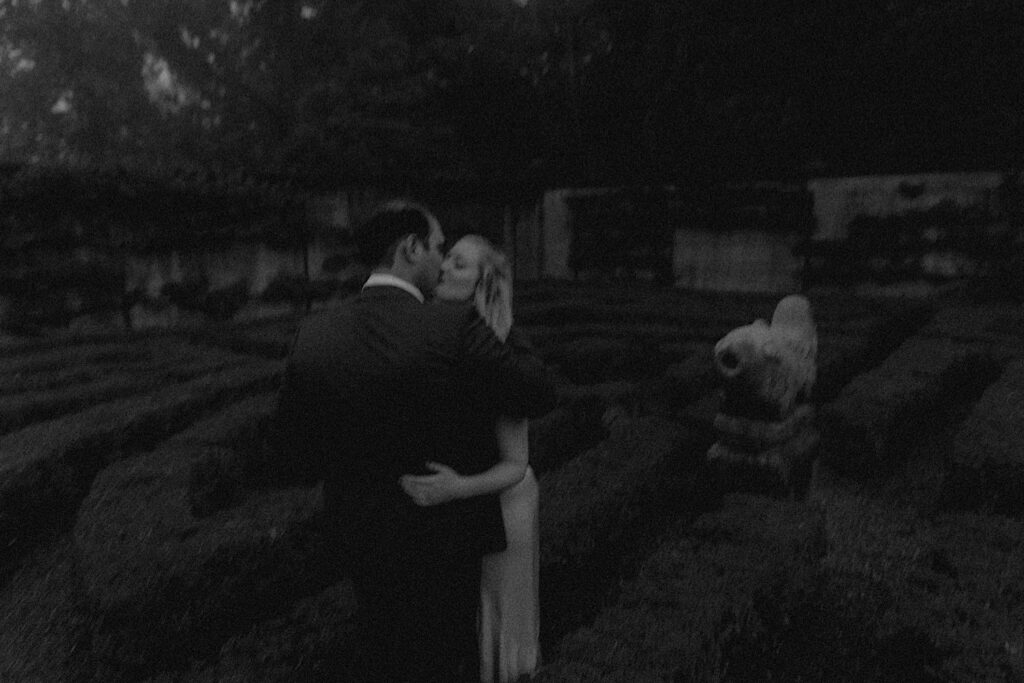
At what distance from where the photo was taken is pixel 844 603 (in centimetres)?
384

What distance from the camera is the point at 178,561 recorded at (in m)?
3.31

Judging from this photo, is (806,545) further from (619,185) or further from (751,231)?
(619,185)

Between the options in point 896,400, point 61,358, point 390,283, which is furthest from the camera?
point 61,358

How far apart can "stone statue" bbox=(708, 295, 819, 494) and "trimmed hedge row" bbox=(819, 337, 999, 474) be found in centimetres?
43

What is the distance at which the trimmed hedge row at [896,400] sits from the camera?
5.39 meters

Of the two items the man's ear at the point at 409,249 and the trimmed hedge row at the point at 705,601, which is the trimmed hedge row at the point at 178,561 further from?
the man's ear at the point at 409,249

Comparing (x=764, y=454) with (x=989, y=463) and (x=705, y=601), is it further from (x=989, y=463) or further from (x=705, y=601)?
(x=705, y=601)

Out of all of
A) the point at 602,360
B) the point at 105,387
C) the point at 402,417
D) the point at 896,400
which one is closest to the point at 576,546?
the point at 402,417

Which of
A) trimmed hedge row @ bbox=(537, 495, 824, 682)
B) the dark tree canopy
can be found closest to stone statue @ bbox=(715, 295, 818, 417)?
trimmed hedge row @ bbox=(537, 495, 824, 682)

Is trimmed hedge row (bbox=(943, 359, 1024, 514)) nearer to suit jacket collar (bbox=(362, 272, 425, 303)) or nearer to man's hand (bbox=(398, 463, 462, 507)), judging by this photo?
man's hand (bbox=(398, 463, 462, 507))

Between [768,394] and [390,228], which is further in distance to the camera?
[768,394]

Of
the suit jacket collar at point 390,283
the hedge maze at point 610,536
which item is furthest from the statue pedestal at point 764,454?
the suit jacket collar at point 390,283

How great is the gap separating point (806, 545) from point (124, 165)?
32.2 ft

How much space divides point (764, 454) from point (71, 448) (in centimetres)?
447
